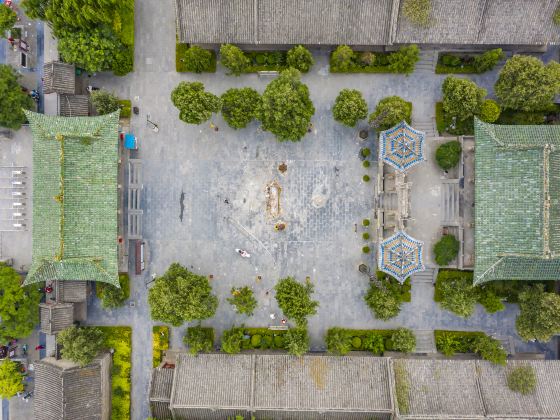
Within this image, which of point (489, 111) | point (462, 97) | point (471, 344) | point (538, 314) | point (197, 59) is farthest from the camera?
point (471, 344)

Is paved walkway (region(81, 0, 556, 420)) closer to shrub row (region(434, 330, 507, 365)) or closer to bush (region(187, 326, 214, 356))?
shrub row (region(434, 330, 507, 365))

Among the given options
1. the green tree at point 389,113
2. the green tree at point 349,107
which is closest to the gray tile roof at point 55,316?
the green tree at point 349,107

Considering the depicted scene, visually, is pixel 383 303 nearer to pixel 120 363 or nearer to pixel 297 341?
pixel 297 341

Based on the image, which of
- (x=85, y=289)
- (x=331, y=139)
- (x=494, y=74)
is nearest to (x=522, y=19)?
(x=494, y=74)

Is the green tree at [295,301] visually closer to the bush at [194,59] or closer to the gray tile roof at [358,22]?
the bush at [194,59]

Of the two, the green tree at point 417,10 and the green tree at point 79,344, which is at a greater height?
the green tree at point 417,10

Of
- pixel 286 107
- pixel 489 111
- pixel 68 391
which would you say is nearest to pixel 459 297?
pixel 489 111
